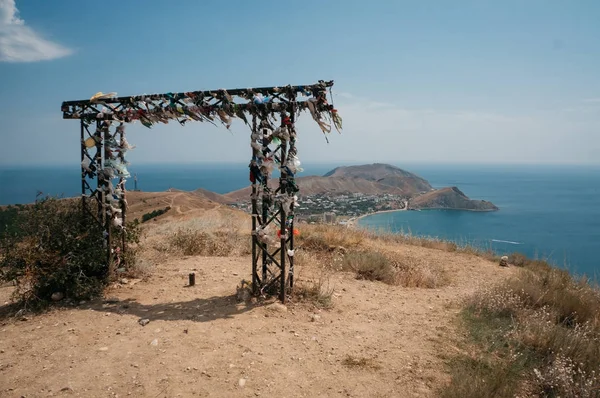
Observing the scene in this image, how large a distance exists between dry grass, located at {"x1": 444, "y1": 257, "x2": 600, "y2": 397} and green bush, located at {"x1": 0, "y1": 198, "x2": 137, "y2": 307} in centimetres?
658

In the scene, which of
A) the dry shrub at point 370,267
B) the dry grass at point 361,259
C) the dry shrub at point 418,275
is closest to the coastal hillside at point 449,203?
the dry grass at point 361,259

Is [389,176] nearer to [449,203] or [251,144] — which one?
[449,203]

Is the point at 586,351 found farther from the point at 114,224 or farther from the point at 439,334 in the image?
the point at 114,224

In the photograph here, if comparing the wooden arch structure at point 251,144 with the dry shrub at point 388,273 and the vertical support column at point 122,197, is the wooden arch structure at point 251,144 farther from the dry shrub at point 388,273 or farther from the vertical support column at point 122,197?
the dry shrub at point 388,273

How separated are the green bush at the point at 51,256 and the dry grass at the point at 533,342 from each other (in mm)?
6579

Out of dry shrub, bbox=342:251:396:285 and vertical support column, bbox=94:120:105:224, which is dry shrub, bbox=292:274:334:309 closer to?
dry shrub, bbox=342:251:396:285

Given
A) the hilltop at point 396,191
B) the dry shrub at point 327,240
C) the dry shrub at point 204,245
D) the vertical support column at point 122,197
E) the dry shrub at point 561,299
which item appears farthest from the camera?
the hilltop at point 396,191

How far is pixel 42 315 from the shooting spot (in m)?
5.88

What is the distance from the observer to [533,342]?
17.6 ft

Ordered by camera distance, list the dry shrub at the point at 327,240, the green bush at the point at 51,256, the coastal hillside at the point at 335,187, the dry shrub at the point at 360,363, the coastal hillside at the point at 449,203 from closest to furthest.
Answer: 1. the dry shrub at the point at 360,363
2. the green bush at the point at 51,256
3. the dry shrub at the point at 327,240
4. the coastal hillside at the point at 449,203
5. the coastal hillside at the point at 335,187

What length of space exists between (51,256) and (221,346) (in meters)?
3.89

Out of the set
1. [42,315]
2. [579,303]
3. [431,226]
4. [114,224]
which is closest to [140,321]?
[42,315]

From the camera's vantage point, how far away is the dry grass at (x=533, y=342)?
13.7ft

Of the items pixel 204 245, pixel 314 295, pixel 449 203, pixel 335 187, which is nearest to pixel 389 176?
pixel 335 187
